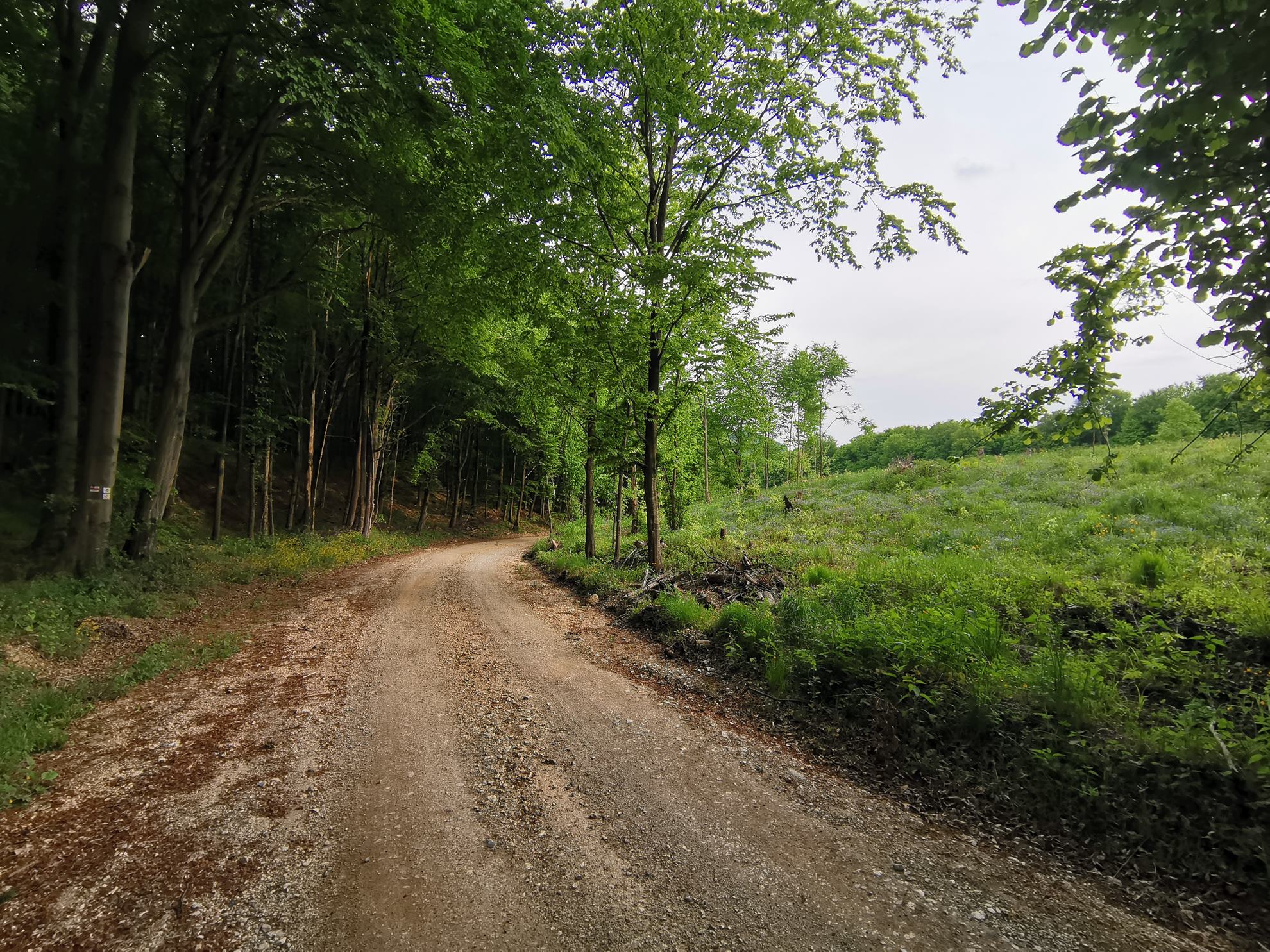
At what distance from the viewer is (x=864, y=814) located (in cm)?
368

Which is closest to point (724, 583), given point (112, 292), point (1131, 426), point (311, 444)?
point (112, 292)

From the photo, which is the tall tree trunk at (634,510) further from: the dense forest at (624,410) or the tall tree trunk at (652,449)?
the tall tree trunk at (652,449)

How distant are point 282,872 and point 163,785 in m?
1.75

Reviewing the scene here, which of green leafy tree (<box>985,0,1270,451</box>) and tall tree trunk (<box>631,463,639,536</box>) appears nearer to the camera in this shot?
green leafy tree (<box>985,0,1270,451</box>)

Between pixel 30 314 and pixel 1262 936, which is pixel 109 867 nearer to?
pixel 1262 936

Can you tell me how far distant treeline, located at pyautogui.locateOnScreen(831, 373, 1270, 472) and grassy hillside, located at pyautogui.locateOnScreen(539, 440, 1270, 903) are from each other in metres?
1.90

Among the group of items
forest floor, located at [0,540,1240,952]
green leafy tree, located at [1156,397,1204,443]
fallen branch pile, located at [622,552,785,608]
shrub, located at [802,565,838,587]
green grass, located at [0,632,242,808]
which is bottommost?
forest floor, located at [0,540,1240,952]

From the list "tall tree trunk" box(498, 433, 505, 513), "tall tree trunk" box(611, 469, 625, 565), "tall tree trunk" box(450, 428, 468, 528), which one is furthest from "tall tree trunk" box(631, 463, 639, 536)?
"tall tree trunk" box(498, 433, 505, 513)

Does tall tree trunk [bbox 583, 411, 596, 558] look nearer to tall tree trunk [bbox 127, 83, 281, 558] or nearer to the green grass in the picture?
tall tree trunk [bbox 127, 83, 281, 558]

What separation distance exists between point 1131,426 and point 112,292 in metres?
61.0

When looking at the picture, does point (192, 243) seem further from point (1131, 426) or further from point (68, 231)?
point (1131, 426)

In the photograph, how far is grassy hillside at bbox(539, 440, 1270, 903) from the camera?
3215 millimetres

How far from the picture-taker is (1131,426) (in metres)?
41.9

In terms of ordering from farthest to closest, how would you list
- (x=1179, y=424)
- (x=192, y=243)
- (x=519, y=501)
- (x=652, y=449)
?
(x=519, y=501), (x=1179, y=424), (x=652, y=449), (x=192, y=243)
